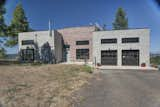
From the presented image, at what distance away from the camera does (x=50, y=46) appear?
1175 inches

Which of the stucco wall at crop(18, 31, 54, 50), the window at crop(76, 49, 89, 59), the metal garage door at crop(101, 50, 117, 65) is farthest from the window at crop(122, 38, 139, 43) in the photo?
the stucco wall at crop(18, 31, 54, 50)

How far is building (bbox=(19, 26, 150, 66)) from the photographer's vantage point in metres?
26.0

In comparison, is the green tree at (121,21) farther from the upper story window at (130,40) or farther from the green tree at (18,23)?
the green tree at (18,23)

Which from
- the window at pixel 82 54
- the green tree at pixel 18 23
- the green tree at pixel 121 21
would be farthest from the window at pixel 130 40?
the green tree at pixel 18 23

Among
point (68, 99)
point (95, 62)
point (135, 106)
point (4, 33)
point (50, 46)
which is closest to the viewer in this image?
point (135, 106)

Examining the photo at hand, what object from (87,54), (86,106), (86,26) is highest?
(86,26)

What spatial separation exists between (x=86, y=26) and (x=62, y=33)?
5248 millimetres

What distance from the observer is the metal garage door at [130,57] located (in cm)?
2630

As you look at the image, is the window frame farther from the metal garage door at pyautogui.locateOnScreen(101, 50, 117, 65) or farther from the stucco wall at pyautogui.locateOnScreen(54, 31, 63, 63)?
the stucco wall at pyautogui.locateOnScreen(54, 31, 63, 63)

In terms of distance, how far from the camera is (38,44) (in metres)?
30.8

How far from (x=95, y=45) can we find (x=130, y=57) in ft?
20.4

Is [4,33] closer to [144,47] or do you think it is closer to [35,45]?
[35,45]

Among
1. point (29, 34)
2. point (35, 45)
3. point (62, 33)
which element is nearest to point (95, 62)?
point (62, 33)

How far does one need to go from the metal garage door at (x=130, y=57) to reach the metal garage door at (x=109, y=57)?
1.47m
